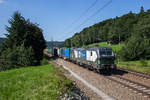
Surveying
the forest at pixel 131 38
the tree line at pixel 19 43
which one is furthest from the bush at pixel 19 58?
the forest at pixel 131 38

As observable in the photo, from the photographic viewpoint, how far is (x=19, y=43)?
1565 inches

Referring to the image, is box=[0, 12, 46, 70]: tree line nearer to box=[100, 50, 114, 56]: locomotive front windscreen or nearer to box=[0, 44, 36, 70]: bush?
box=[0, 44, 36, 70]: bush

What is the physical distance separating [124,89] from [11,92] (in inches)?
303

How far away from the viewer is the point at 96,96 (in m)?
10.0

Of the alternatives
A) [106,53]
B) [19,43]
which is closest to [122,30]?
[19,43]

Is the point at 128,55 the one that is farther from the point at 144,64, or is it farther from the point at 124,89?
the point at 124,89

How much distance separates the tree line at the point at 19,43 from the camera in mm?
32750

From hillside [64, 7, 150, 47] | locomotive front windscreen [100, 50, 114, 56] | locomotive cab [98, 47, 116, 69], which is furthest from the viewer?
hillside [64, 7, 150, 47]

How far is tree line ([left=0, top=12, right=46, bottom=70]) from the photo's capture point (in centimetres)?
3275

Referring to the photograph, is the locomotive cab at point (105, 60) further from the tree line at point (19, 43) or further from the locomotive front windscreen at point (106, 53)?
the tree line at point (19, 43)

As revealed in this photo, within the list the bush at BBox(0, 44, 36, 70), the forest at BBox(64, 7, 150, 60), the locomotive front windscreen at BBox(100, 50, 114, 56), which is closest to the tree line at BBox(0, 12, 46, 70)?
the bush at BBox(0, 44, 36, 70)

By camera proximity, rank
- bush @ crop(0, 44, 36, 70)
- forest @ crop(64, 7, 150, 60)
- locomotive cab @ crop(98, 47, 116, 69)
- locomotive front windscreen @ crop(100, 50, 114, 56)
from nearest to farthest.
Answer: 1. locomotive cab @ crop(98, 47, 116, 69)
2. locomotive front windscreen @ crop(100, 50, 114, 56)
3. bush @ crop(0, 44, 36, 70)
4. forest @ crop(64, 7, 150, 60)

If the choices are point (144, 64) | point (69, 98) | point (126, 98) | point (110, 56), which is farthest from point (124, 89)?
point (144, 64)

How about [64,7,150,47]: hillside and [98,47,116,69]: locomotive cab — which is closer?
[98,47,116,69]: locomotive cab
